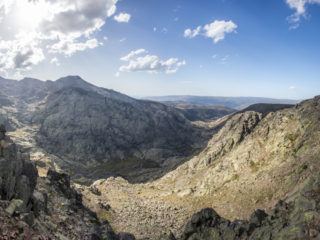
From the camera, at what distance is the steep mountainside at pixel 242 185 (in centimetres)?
4944

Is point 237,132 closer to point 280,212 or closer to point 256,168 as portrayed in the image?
point 256,168

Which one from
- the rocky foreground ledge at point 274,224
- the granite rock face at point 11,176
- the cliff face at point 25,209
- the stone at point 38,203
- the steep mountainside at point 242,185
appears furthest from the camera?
the steep mountainside at point 242,185

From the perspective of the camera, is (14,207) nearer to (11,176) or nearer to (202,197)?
(11,176)

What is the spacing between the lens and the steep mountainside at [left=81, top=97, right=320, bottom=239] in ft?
162

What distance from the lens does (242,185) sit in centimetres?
5850

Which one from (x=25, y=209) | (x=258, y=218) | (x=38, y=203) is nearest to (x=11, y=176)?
(x=25, y=209)

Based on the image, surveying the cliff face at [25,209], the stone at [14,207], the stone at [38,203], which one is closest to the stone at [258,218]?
the cliff face at [25,209]

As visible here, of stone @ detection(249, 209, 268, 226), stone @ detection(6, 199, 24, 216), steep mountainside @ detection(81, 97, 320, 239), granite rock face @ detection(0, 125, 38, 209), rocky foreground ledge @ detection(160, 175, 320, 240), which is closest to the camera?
stone @ detection(6, 199, 24, 216)

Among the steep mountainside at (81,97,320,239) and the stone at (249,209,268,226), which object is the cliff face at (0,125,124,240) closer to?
the steep mountainside at (81,97,320,239)

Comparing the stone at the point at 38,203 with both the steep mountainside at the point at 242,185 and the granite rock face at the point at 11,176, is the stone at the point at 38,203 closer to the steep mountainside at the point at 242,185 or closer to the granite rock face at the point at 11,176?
the granite rock face at the point at 11,176

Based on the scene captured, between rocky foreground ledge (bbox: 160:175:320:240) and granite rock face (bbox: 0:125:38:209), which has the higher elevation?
granite rock face (bbox: 0:125:38:209)

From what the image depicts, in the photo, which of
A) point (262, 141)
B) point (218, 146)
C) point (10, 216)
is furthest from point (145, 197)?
point (10, 216)

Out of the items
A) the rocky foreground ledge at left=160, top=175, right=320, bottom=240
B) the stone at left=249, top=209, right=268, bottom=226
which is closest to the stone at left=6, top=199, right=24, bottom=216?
the rocky foreground ledge at left=160, top=175, right=320, bottom=240

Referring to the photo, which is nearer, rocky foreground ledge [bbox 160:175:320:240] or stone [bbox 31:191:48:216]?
rocky foreground ledge [bbox 160:175:320:240]
